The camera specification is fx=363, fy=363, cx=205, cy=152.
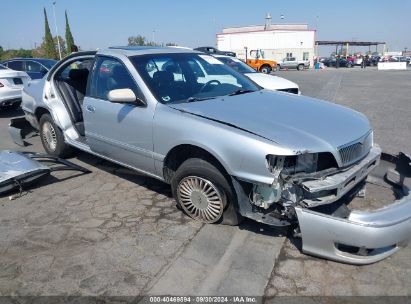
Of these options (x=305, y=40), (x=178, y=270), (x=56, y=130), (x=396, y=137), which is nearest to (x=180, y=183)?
(x=178, y=270)

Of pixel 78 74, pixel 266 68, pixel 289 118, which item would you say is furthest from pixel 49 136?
pixel 266 68

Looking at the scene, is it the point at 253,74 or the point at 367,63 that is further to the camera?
the point at 367,63

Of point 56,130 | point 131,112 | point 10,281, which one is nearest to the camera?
point 10,281

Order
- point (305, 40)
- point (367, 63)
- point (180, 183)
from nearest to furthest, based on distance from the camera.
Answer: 1. point (180, 183)
2. point (367, 63)
3. point (305, 40)

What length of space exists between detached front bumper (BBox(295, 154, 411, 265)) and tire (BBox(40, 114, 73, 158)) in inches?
157

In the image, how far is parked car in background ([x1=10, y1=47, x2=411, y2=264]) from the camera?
278 centimetres

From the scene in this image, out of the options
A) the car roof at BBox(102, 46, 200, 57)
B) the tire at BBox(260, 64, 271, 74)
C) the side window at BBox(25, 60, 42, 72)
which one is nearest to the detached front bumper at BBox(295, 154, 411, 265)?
the car roof at BBox(102, 46, 200, 57)

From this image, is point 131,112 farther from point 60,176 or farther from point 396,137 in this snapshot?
point 396,137

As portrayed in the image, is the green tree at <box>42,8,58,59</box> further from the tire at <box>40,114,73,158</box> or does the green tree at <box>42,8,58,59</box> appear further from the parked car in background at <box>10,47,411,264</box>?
the parked car in background at <box>10,47,411,264</box>

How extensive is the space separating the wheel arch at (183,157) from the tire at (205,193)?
1.5 inches

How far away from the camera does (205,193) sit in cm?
340

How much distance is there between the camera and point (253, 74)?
30.8 feet

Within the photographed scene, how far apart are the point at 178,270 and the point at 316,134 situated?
1.57 metres

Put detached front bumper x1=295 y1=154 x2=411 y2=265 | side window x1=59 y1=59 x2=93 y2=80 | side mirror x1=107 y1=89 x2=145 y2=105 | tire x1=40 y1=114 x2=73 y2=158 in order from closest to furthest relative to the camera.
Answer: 1. detached front bumper x1=295 y1=154 x2=411 y2=265
2. side mirror x1=107 y1=89 x2=145 y2=105
3. tire x1=40 y1=114 x2=73 y2=158
4. side window x1=59 y1=59 x2=93 y2=80
